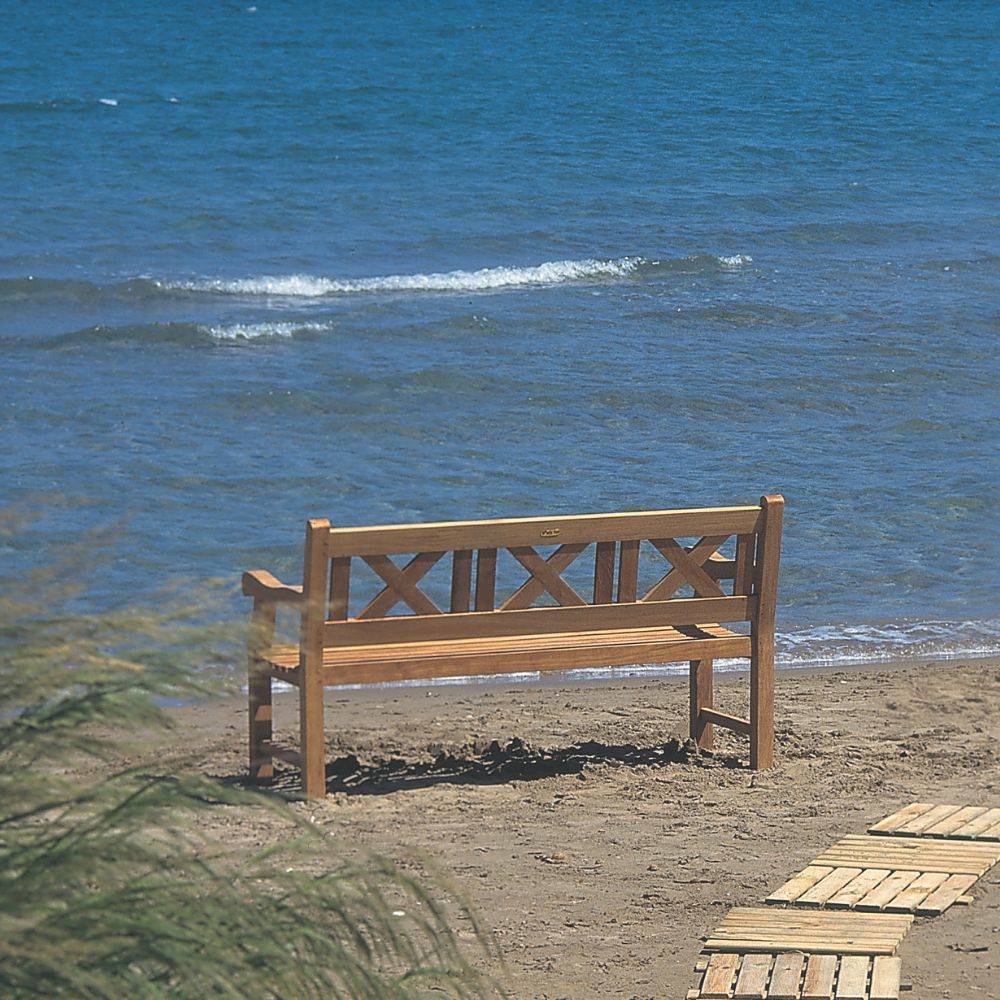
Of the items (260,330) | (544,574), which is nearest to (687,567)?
(544,574)

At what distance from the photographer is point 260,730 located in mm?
7473

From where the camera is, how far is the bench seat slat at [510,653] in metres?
6.96

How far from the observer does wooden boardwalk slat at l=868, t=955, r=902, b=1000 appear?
4969 mm

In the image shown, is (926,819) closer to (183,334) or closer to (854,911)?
(854,911)

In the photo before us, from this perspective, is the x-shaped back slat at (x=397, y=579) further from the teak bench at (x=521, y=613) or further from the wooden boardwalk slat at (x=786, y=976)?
the wooden boardwalk slat at (x=786, y=976)

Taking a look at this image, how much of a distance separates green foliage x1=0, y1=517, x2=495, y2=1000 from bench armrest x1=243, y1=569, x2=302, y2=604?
3.85 meters

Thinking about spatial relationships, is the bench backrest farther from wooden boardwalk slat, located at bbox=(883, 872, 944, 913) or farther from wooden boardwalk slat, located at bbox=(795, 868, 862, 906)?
wooden boardwalk slat, located at bbox=(883, 872, 944, 913)

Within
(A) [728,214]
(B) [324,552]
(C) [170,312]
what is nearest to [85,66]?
(A) [728,214]

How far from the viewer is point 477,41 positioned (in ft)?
177

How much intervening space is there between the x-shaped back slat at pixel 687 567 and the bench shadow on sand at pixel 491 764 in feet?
2.32

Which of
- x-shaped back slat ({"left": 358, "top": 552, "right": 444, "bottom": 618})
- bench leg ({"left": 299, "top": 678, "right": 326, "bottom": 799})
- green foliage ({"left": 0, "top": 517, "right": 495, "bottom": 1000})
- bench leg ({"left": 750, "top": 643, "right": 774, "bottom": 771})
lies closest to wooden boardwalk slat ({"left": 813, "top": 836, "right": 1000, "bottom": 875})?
bench leg ({"left": 750, "top": 643, "right": 774, "bottom": 771})

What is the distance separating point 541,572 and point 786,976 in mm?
2377

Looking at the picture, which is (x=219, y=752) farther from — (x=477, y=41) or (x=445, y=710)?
(x=477, y=41)

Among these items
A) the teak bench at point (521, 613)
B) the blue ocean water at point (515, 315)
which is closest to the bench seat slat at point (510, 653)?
the teak bench at point (521, 613)
